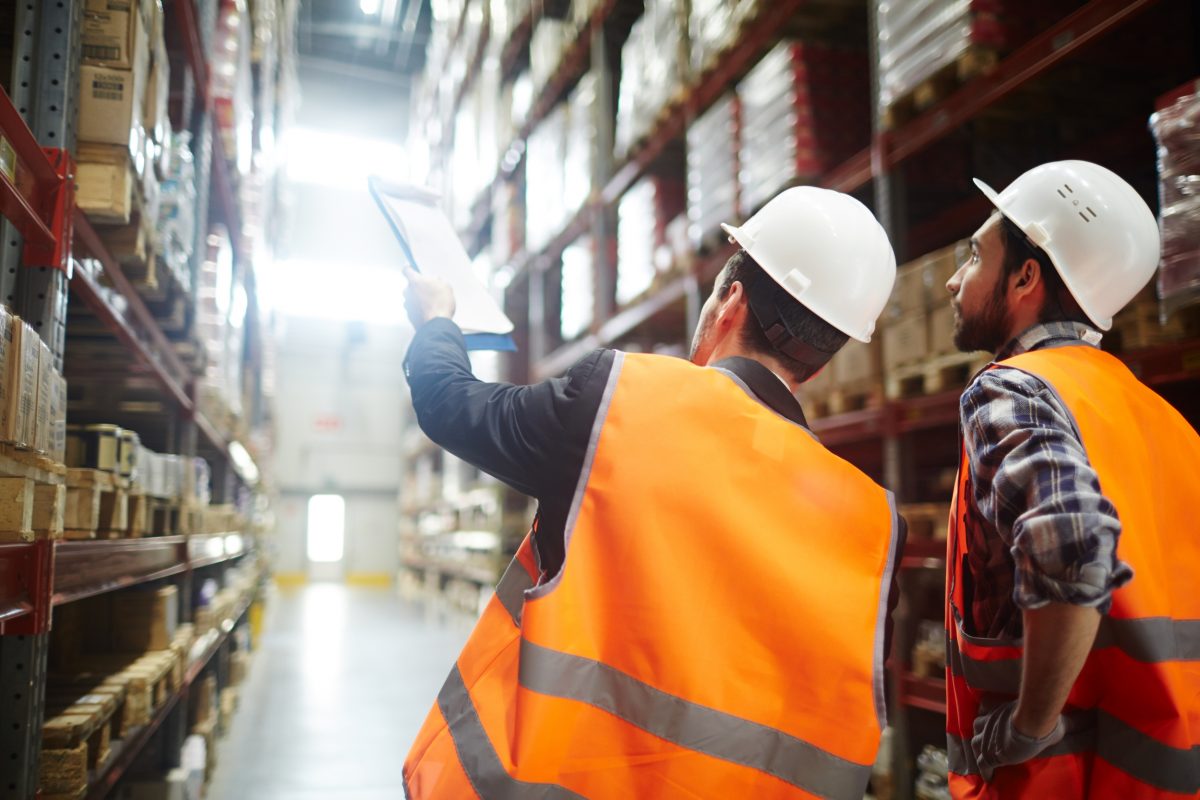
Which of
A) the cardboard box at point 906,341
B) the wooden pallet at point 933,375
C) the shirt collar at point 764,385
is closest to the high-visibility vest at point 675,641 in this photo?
the shirt collar at point 764,385

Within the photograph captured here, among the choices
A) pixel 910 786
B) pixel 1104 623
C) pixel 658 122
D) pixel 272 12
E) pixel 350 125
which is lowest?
pixel 910 786

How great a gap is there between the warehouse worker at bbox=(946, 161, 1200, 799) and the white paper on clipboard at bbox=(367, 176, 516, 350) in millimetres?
1044

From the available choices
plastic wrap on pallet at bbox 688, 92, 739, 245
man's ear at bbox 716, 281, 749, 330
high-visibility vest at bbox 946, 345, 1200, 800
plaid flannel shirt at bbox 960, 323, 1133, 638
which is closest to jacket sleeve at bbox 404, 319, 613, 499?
man's ear at bbox 716, 281, 749, 330

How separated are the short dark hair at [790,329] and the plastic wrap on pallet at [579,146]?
22.6 ft

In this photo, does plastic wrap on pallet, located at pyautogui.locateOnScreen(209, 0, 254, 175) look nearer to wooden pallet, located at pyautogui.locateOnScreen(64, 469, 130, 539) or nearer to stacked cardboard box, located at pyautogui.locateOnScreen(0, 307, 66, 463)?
wooden pallet, located at pyautogui.locateOnScreen(64, 469, 130, 539)

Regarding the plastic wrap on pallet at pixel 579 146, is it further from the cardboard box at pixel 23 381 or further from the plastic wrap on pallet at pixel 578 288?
the cardboard box at pixel 23 381

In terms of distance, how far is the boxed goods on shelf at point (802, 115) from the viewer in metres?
5.15

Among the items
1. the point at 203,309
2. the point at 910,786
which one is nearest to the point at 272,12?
the point at 203,309

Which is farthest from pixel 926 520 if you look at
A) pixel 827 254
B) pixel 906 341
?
pixel 827 254

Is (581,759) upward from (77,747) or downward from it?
upward

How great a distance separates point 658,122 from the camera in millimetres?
7023

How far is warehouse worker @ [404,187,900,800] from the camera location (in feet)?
4.99

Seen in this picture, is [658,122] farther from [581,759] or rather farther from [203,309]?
[581,759]

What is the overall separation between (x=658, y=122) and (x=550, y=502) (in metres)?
5.90
